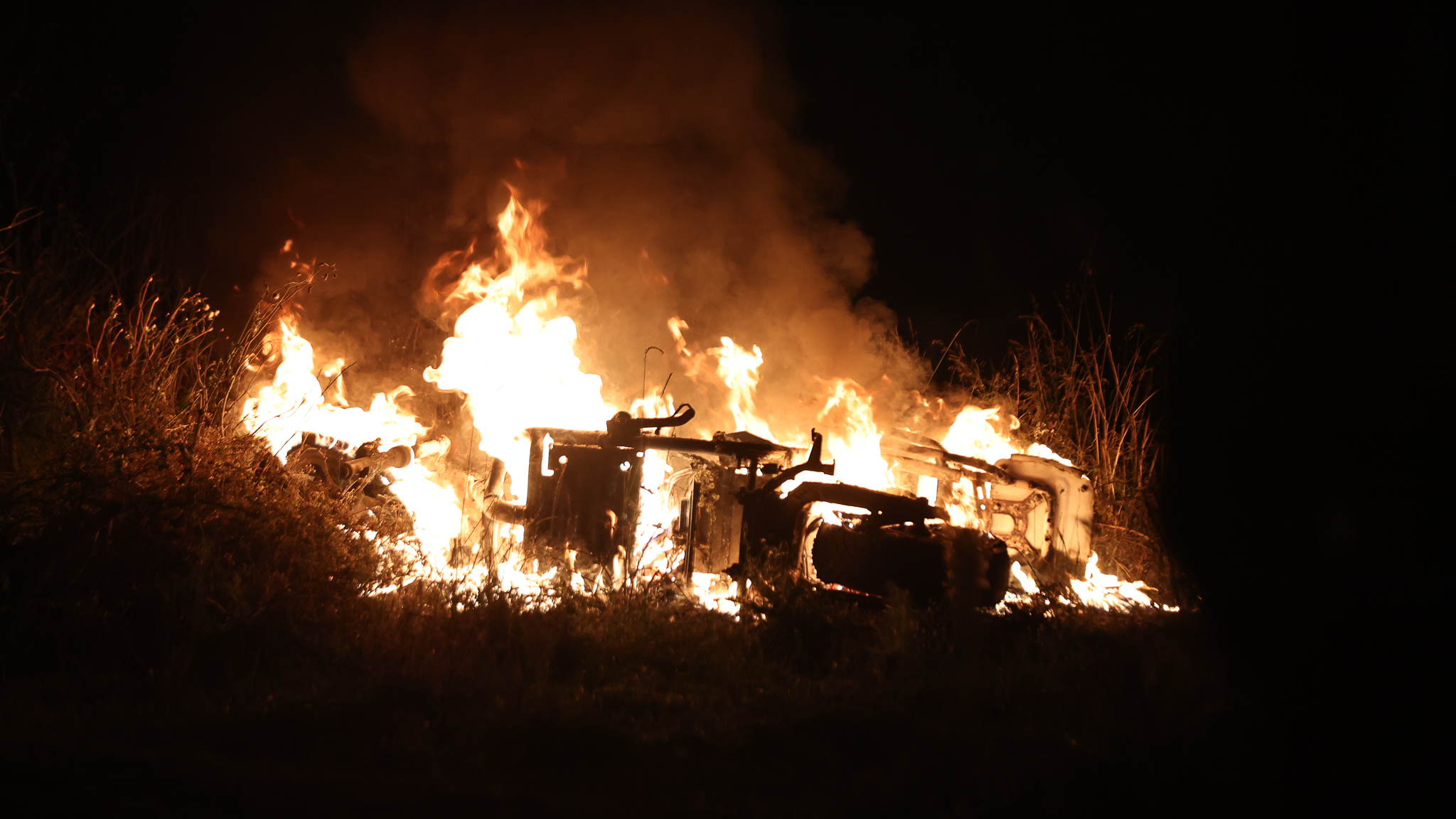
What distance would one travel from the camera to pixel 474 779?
11.2ft

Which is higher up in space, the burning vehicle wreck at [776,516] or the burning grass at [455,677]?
the burning vehicle wreck at [776,516]

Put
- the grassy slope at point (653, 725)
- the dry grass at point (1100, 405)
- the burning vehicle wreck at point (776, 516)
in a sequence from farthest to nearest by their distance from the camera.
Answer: the dry grass at point (1100, 405)
the burning vehicle wreck at point (776, 516)
the grassy slope at point (653, 725)

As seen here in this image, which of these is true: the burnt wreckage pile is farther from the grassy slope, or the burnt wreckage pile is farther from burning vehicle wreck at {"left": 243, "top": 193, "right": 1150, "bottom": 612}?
the grassy slope

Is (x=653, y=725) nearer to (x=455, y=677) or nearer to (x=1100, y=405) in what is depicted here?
(x=455, y=677)

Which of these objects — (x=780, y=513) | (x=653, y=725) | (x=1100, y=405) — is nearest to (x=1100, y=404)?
(x=1100, y=405)

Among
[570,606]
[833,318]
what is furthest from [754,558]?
[833,318]

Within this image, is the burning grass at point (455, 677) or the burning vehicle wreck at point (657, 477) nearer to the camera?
the burning grass at point (455, 677)

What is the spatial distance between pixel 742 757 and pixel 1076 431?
894cm

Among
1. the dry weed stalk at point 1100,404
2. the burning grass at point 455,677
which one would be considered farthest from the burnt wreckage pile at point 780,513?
the dry weed stalk at point 1100,404

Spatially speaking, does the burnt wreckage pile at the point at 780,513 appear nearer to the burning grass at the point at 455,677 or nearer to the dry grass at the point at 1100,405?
the burning grass at the point at 455,677

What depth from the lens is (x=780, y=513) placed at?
21.2 feet

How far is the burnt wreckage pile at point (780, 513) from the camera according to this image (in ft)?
19.9

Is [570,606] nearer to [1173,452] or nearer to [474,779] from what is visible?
[474,779]

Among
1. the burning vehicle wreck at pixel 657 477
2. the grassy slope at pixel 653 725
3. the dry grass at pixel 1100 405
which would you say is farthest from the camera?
the dry grass at pixel 1100 405
